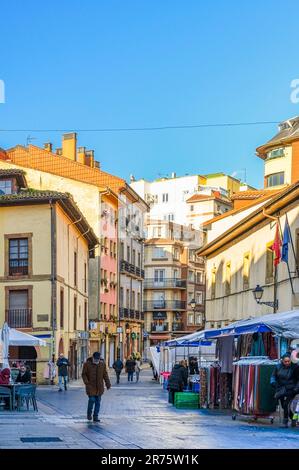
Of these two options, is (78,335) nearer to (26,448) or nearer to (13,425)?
(13,425)

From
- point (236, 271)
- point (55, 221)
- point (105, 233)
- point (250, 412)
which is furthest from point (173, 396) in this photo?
point (105, 233)

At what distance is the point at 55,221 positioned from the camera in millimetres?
42562

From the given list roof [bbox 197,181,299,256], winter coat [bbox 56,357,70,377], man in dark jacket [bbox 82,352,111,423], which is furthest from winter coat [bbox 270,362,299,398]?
winter coat [bbox 56,357,70,377]

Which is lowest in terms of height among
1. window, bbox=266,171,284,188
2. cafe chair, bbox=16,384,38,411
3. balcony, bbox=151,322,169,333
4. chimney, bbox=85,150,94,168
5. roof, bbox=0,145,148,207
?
balcony, bbox=151,322,169,333

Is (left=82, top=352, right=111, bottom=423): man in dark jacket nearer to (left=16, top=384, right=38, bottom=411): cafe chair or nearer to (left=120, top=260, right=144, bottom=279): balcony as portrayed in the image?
(left=16, top=384, right=38, bottom=411): cafe chair

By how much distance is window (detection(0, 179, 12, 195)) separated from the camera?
159 ft

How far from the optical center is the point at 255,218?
34062mm

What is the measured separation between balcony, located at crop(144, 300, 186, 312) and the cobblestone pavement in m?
74.1

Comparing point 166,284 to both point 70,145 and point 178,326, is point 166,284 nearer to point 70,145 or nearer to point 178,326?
point 178,326

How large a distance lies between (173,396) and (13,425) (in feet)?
27.6

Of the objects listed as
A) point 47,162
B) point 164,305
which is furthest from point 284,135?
point 164,305

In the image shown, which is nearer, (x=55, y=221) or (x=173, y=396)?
(x=173, y=396)

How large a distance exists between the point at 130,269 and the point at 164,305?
24.4 meters

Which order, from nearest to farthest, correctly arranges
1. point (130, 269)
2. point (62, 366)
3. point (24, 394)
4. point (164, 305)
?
point (24, 394)
point (62, 366)
point (130, 269)
point (164, 305)
